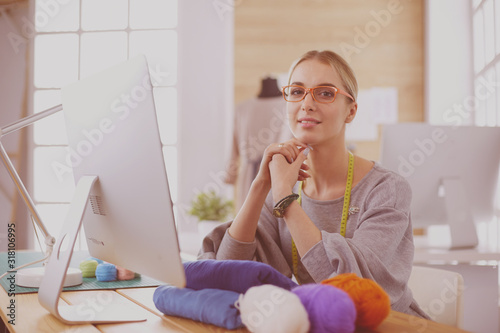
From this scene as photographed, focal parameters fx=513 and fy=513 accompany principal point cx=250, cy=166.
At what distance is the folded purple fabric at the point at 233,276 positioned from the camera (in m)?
0.88

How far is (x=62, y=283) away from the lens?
0.93 metres

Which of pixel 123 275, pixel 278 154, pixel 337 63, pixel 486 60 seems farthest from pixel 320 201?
pixel 486 60

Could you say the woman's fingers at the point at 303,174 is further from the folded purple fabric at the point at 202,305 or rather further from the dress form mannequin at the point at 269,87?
the dress form mannequin at the point at 269,87

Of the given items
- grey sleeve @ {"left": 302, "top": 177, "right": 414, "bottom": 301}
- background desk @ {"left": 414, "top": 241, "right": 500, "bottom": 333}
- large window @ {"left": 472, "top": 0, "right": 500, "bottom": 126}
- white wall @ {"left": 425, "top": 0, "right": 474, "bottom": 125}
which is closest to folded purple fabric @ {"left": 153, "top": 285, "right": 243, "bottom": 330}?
grey sleeve @ {"left": 302, "top": 177, "right": 414, "bottom": 301}

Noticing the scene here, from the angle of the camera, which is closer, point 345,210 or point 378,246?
point 378,246

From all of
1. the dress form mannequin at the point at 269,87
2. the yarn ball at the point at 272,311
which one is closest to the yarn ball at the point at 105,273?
the yarn ball at the point at 272,311

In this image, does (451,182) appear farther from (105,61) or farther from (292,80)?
(105,61)

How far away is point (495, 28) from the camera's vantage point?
12.2 ft

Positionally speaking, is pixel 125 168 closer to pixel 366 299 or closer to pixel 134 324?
pixel 134 324

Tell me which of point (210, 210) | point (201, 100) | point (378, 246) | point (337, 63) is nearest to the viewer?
point (378, 246)

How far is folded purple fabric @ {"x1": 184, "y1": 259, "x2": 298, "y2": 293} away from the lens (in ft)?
2.88

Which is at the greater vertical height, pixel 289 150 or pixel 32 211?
pixel 289 150

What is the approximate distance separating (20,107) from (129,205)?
3791mm

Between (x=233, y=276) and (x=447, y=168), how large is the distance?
5.33 ft
